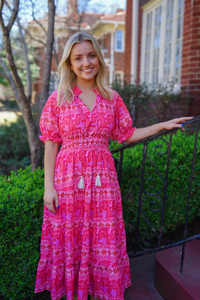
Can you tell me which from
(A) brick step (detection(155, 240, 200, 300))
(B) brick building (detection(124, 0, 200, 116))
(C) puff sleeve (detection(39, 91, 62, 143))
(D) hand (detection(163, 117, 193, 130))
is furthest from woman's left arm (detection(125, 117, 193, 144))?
(B) brick building (detection(124, 0, 200, 116))

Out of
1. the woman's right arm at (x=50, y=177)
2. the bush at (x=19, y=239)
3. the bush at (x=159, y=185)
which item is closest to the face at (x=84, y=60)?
the woman's right arm at (x=50, y=177)

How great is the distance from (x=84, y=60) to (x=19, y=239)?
1.38 metres

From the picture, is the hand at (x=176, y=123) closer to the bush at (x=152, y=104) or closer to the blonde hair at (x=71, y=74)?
the blonde hair at (x=71, y=74)

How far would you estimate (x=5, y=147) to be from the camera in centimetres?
662

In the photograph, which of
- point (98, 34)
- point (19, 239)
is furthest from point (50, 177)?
point (98, 34)

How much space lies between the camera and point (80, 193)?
1878mm

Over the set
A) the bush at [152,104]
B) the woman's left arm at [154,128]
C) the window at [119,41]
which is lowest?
the woman's left arm at [154,128]

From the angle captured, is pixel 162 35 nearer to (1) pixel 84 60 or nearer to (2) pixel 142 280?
(1) pixel 84 60

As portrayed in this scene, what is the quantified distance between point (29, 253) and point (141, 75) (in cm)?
603

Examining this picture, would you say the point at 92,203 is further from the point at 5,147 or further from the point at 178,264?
the point at 5,147

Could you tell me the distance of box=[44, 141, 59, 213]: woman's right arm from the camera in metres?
1.86

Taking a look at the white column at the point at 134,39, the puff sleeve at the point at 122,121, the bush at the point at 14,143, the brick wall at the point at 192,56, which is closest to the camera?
the puff sleeve at the point at 122,121

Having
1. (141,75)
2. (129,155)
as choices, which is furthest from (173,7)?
(129,155)

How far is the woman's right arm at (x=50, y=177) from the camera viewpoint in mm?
1858
